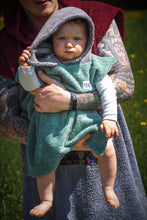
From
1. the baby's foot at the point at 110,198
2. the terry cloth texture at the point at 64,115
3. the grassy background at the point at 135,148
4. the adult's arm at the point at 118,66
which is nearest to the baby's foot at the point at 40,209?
the terry cloth texture at the point at 64,115

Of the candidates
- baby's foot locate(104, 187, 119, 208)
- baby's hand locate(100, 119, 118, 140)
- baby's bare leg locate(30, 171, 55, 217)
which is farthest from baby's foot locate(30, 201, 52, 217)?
baby's hand locate(100, 119, 118, 140)

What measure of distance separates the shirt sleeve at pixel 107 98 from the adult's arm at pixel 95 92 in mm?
65

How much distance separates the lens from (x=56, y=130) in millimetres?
1613

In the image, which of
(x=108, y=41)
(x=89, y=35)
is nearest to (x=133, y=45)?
(x=108, y=41)

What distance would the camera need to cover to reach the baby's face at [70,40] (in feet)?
5.15

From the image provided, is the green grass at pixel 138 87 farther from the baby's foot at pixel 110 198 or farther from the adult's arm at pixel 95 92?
the baby's foot at pixel 110 198

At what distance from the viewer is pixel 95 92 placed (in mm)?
1671

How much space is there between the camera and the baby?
1564 millimetres

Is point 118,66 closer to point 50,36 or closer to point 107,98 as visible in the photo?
point 107,98

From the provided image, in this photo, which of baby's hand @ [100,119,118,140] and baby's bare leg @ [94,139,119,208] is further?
baby's bare leg @ [94,139,119,208]

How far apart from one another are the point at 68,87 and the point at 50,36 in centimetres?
35

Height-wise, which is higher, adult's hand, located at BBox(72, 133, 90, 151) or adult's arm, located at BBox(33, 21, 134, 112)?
adult's arm, located at BBox(33, 21, 134, 112)

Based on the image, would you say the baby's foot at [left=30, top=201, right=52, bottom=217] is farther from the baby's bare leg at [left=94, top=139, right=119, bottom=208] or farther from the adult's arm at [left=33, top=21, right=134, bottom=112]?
the adult's arm at [left=33, top=21, right=134, bottom=112]

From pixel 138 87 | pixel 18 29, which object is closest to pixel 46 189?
pixel 18 29
